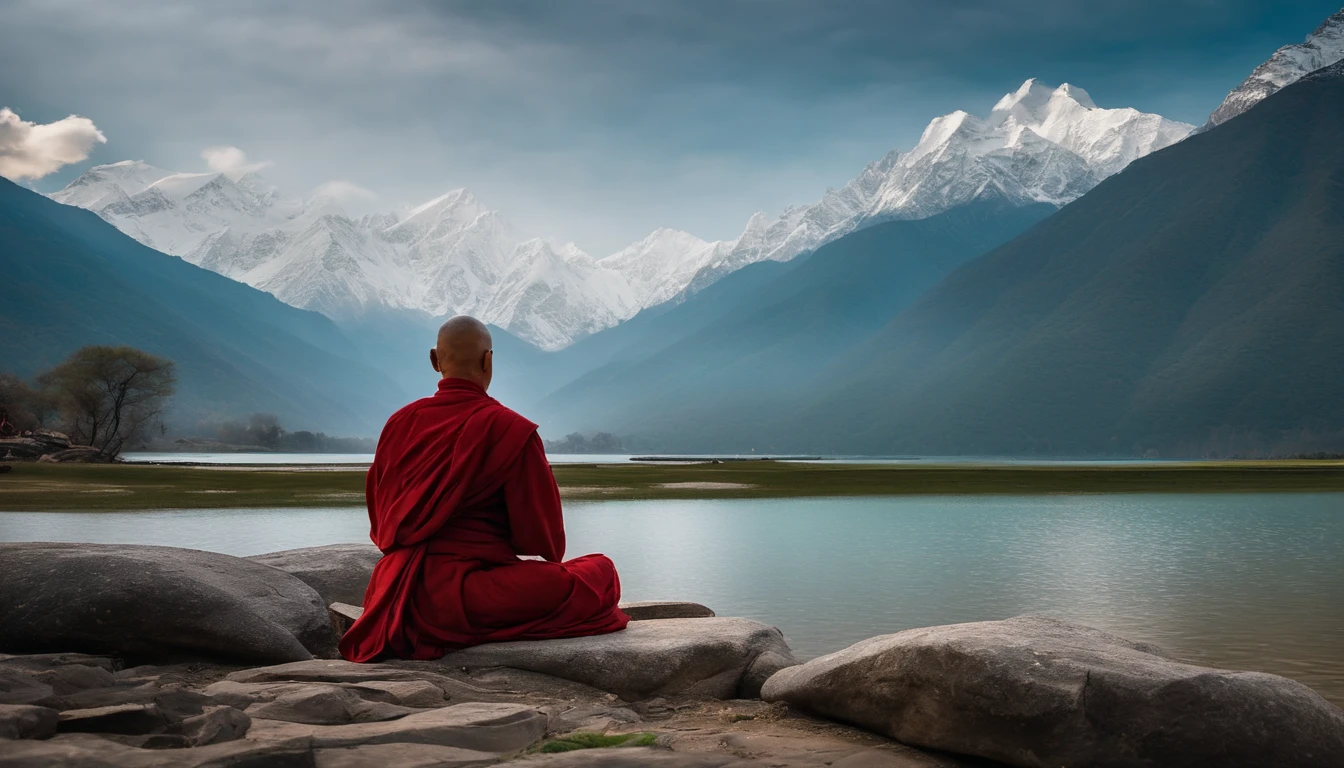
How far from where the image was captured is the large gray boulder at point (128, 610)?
8578mm

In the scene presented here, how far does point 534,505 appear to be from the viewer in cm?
816

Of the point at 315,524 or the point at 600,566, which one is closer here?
the point at 600,566

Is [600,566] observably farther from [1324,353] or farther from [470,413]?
[1324,353]

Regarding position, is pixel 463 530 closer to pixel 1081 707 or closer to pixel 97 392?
pixel 1081 707

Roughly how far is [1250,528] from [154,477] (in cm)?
5883

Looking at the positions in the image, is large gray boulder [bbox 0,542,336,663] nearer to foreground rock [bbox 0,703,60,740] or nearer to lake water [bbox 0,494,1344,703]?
foreground rock [bbox 0,703,60,740]

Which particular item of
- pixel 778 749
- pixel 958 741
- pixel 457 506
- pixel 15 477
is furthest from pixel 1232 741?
pixel 15 477

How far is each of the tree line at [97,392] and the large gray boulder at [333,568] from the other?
93.5 metres

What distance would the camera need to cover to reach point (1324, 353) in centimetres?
19125

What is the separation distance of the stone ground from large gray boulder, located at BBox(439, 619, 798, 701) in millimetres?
123

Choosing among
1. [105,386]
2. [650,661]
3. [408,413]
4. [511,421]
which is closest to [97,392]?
[105,386]

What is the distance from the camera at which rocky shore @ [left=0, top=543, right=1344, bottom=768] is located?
533 centimetres

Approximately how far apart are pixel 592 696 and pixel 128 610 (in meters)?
4.07

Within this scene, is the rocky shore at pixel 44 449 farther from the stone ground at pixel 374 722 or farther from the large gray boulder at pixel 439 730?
the large gray boulder at pixel 439 730
